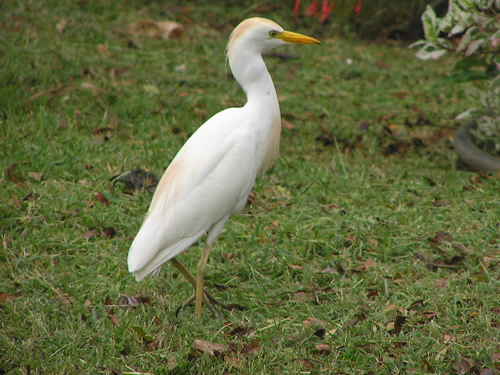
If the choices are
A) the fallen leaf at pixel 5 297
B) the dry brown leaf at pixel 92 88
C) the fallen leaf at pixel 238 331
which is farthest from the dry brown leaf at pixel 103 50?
the fallen leaf at pixel 238 331

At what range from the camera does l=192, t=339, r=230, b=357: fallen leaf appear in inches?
103

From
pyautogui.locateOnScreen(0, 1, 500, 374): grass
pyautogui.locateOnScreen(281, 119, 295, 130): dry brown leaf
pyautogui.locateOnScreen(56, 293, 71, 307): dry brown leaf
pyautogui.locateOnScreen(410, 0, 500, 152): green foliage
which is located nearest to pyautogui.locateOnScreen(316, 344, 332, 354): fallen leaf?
pyautogui.locateOnScreen(0, 1, 500, 374): grass

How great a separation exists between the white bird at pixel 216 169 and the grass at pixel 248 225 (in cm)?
36

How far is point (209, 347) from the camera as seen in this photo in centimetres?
266

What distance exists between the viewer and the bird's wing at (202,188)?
9.49 ft

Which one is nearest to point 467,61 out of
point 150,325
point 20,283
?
point 150,325

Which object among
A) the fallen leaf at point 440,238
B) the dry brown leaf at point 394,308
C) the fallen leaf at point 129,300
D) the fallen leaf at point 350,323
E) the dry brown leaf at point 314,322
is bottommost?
the fallen leaf at point 129,300

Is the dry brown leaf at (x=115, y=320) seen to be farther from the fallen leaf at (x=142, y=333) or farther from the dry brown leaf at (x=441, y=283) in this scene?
the dry brown leaf at (x=441, y=283)

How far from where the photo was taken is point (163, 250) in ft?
9.50

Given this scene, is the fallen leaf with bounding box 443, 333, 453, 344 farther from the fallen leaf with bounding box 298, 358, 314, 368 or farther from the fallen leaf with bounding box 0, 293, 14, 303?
the fallen leaf with bounding box 0, 293, 14, 303

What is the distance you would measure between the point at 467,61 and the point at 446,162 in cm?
79

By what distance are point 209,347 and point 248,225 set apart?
124 cm

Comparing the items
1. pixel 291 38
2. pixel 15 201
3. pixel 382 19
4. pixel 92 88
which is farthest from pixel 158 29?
pixel 291 38

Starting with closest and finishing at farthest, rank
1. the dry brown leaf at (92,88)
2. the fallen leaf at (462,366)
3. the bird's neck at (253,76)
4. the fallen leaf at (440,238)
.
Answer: the fallen leaf at (462,366) < the bird's neck at (253,76) < the fallen leaf at (440,238) < the dry brown leaf at (92,88)
